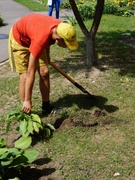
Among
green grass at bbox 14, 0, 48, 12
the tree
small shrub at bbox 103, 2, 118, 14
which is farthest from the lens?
green grass at bbox 14, 0, 48, 12

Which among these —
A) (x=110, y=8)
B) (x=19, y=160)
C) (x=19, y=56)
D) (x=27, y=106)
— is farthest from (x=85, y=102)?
(x=110, y=8)

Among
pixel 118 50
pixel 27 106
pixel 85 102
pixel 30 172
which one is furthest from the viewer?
pixel 118 50

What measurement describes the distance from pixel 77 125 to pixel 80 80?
162 centimetres

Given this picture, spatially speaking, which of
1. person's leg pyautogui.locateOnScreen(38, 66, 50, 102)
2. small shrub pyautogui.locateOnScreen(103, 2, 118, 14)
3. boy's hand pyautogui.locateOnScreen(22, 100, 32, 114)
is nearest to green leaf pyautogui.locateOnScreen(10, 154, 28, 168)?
boy's hand pyautogui.locateOnScreen(22, 100, 32, 114)

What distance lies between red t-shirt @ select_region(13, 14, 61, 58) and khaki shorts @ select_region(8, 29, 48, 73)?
8 cm

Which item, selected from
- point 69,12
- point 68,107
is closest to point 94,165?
point 68,107

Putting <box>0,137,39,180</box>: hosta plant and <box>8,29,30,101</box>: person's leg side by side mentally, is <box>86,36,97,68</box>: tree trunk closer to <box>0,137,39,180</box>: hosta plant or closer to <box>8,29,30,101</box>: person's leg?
<box>8,29,30,101</box>: person's leg

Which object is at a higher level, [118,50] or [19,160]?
[19,160]

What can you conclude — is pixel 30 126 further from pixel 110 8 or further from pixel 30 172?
pixel 110 8

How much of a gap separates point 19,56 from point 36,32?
684 millimetres

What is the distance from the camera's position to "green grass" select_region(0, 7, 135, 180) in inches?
144

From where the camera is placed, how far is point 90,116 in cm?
466

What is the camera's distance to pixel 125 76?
607 cm

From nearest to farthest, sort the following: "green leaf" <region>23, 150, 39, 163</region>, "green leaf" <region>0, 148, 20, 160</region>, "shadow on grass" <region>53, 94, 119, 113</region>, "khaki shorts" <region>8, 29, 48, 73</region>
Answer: "green leaf" <region>0, 148, 20, 160</region>, "green leaf" <region>23, 150, 39, 163</region>, "khaki shorts" <region>8, 29, 48, 73</region>, "shadow on grass" <region>53, 94, 119, 113</region>
